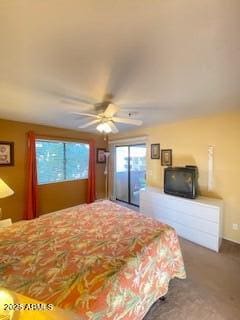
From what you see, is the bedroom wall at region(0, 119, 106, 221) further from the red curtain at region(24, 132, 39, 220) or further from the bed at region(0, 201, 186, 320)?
the bed at region(0, 201, 186, 320)

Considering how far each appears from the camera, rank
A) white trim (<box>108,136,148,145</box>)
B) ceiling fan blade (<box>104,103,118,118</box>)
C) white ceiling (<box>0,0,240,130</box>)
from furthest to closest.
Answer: white trim (<box>108,136,148,145</box>), ceiling fan blade (<box>104,103,118,118</box>), white ceiling (<box>0,0,240,130</box>)

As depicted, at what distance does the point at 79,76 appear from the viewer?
1.80m

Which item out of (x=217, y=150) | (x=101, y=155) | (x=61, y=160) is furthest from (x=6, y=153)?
(x=217, y=150)

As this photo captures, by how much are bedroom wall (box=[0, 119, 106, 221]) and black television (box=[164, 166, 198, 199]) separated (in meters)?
2.55

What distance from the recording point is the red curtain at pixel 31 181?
3.92 meters

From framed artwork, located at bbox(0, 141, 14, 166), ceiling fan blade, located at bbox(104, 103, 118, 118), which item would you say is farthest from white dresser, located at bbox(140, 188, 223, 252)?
framed artwork, located at bbox(0, 141, 14, 166)

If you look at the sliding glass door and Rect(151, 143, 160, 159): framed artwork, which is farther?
the sliding glass door

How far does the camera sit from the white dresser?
2.93 metres

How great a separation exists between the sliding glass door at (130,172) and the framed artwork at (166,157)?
0.73 m

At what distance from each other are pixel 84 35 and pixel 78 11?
0.21 metres

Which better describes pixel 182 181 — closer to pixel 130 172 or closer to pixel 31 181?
pixel 130 172

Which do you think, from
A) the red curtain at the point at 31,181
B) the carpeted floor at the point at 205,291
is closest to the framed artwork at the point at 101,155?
the red curtain at the point at 31,181

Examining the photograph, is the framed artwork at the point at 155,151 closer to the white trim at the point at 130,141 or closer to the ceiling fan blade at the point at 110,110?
the white trim at the point at 130,141

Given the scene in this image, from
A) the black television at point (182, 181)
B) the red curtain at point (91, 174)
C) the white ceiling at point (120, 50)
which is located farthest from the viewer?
the red curtain at point (91, 174)
